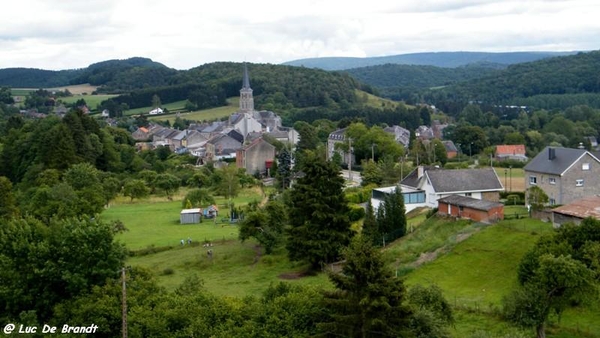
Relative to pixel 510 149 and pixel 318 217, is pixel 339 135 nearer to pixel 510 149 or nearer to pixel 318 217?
pixel 510 149

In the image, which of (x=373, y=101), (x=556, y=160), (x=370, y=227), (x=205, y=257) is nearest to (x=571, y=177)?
(x=556, y=160)

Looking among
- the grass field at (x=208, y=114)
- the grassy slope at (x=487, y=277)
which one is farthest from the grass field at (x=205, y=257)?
the grass field at (x=208, y=114)

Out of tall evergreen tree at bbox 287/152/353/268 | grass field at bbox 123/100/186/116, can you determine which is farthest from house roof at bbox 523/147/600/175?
grass field at bbox 123/100/186/116

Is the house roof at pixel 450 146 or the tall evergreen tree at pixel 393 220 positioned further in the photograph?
the house roof at pixel 450 146

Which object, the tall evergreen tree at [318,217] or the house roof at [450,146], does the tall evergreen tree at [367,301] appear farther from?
the house roof at [450,146]

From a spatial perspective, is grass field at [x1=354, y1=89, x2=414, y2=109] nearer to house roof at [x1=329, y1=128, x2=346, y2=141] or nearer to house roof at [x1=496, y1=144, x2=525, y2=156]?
house roof at [x1=329, y1=128, x2=346, y2=141]

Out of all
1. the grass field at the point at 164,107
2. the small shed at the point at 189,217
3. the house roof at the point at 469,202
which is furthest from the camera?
the grass field at the point at 164,107

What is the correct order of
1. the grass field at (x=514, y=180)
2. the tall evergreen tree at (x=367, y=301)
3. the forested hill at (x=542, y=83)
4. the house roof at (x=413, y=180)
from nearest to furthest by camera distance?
the tall evergreen tree at (x=367, y=301) < the house roof at (x=413, y=180) < the grass field at (x=514, y=180) < the forested hill at (x=542, y=83)
